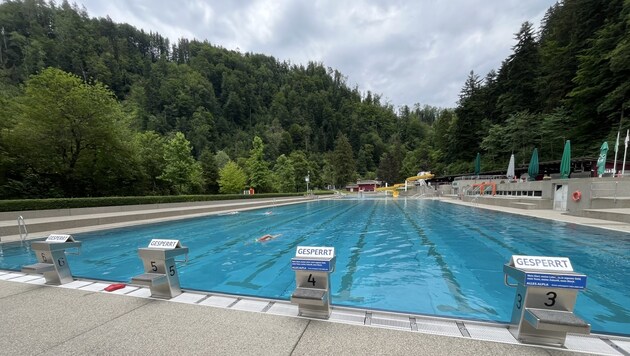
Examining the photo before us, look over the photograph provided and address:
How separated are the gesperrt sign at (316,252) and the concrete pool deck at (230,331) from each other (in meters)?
0.74

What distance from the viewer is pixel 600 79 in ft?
70.9

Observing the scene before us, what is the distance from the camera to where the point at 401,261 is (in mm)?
6324

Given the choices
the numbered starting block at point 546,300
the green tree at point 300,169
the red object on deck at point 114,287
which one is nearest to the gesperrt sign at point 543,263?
the numbered starting block at point 546,300

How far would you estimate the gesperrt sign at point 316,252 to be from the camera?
2877 millimetres

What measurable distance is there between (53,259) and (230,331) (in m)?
3.67

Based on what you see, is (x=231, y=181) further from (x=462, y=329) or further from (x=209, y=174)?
(x=462, y=329)

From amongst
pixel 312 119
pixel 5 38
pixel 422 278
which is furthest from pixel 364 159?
pixel 5 38

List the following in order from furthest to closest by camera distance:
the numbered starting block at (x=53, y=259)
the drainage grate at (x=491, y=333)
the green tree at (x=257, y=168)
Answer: the green tree at (x=257, y=168)
the numbered starting block at (x=53, y=259)
the drainage grate at (x=491, y=333)

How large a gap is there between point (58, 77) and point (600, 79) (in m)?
43.3

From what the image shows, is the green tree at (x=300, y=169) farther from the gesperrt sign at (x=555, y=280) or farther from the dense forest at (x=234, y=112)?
the gesperrt sign at (x=555, y=280)

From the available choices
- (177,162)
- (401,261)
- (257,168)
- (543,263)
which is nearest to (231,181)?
(257,168)

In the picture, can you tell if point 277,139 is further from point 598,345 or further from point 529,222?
point 598,345

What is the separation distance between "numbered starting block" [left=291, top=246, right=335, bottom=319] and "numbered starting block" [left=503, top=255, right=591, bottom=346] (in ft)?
6.36

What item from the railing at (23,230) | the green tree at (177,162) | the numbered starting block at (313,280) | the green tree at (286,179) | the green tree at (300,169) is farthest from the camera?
the green tree at (300,169)
